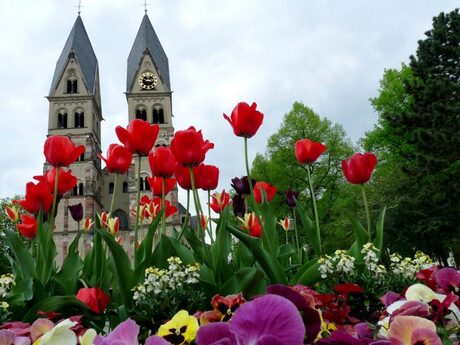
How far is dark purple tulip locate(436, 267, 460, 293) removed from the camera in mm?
1523

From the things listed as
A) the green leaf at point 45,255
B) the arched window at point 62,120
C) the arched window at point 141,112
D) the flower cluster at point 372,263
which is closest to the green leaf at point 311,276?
the flower cluster at point 372,263

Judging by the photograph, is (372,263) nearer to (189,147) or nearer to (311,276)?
(311,276)

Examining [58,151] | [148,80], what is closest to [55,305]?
[58,151]

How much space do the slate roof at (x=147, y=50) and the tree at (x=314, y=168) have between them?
72.0ft

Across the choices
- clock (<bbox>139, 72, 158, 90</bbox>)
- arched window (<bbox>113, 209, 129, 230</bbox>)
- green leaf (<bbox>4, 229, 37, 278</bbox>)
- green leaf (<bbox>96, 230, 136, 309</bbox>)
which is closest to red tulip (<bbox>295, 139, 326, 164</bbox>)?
green leaf (<bbox>96, 230, 136, 309</bbox>)

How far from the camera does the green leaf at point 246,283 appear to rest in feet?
6.98

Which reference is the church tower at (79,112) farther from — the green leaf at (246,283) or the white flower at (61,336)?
the white flower at (61,336)

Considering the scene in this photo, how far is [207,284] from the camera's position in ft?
7.71

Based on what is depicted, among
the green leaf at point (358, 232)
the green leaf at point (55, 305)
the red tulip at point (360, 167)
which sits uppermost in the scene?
the red tulip at point (360, 167)

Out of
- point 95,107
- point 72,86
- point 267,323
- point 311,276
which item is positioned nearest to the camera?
point 267,323

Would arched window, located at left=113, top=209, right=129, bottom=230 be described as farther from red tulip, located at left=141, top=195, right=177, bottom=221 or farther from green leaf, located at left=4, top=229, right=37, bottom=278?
green leaf, located at left=4, top=229, right=37, bottom=278

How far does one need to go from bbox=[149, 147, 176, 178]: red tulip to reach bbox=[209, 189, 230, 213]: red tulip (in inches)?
20.7

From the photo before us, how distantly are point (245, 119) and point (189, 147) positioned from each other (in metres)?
0.43

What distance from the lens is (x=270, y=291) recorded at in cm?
85
